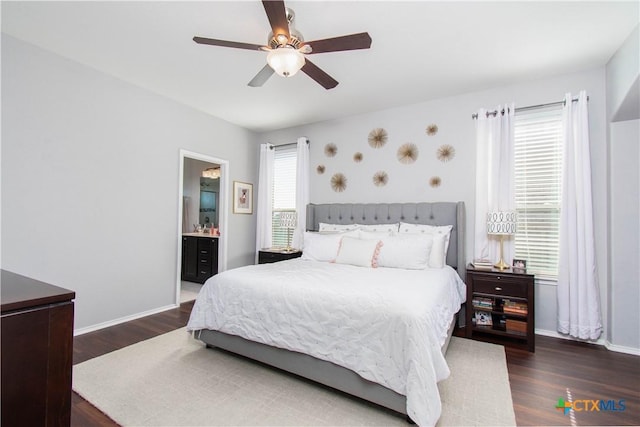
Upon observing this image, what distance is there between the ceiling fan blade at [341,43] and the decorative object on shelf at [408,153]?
2069 millimetres

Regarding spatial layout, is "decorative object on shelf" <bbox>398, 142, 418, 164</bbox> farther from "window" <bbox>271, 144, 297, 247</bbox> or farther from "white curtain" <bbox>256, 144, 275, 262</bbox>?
"white curtain" <bbox>256, 144, 275, 262</bbox>

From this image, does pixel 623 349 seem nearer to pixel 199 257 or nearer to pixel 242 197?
pixel 242 197

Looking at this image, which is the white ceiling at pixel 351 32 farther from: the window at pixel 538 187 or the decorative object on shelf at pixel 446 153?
the decorative object on shelf at pixel 446 153

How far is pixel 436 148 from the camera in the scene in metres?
3.72

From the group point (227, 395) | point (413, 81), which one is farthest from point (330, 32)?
point (227, 395)

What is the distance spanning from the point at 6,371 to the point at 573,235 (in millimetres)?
3996

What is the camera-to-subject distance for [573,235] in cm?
291

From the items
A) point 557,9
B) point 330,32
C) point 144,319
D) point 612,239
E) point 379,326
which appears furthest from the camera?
point 144,319

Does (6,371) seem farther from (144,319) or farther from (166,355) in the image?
(144,319)

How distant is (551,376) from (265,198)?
13.6 feet

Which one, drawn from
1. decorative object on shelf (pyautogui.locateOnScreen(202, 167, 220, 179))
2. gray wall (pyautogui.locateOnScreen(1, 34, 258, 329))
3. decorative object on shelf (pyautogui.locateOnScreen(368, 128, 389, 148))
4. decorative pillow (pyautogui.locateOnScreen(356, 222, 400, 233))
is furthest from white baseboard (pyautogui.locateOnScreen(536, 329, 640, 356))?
decorative object on shelf (pyautogui.locateOnScreen(202, 167, 220, 179))

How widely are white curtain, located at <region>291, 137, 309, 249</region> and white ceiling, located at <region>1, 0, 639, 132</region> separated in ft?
3.74

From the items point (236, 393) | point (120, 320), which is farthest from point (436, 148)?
point (120, 320)

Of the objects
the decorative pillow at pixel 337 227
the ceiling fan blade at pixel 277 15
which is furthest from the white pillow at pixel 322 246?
the ceiling fan blade at pixel 277 15
